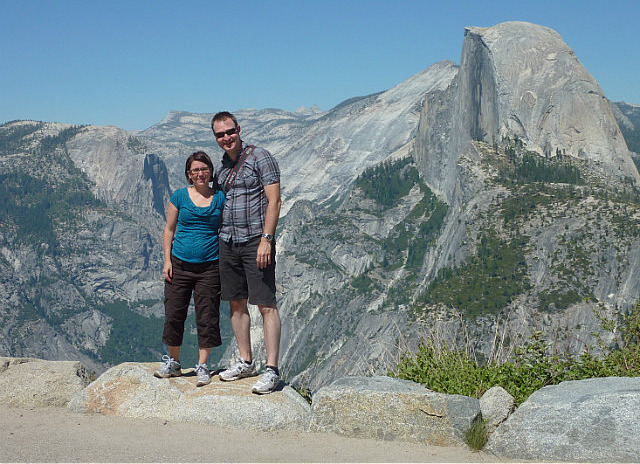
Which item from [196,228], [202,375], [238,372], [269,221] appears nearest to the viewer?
[269,221]

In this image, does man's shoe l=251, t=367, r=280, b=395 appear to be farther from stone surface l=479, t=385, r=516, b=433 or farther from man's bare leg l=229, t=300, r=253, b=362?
stone surface l=479, t=385, r=516, b=433

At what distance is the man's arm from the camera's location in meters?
10.3

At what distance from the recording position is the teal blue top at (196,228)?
10.9 m

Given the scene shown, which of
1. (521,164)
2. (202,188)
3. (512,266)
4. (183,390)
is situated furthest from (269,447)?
(521,164)

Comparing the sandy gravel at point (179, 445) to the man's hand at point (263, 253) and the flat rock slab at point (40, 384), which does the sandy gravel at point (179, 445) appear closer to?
the flat rock slab at point (40, 384)

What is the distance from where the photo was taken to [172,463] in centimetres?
812

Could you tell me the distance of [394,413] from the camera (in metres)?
9.19

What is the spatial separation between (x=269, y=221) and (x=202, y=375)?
126 inches

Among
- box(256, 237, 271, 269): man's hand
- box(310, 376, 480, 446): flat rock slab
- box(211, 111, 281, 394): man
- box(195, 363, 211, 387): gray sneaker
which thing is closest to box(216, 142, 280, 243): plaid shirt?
box(211, 111, 281, 394): man

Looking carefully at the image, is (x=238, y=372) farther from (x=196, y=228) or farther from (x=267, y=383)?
(x=196, y=228)

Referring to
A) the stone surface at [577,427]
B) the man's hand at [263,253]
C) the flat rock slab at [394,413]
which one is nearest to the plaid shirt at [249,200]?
the man's hand at [263,253]

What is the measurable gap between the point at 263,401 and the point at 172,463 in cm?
231

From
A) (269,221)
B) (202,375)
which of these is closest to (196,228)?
(269,221)

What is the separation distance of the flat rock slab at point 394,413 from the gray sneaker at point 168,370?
3.22 m
